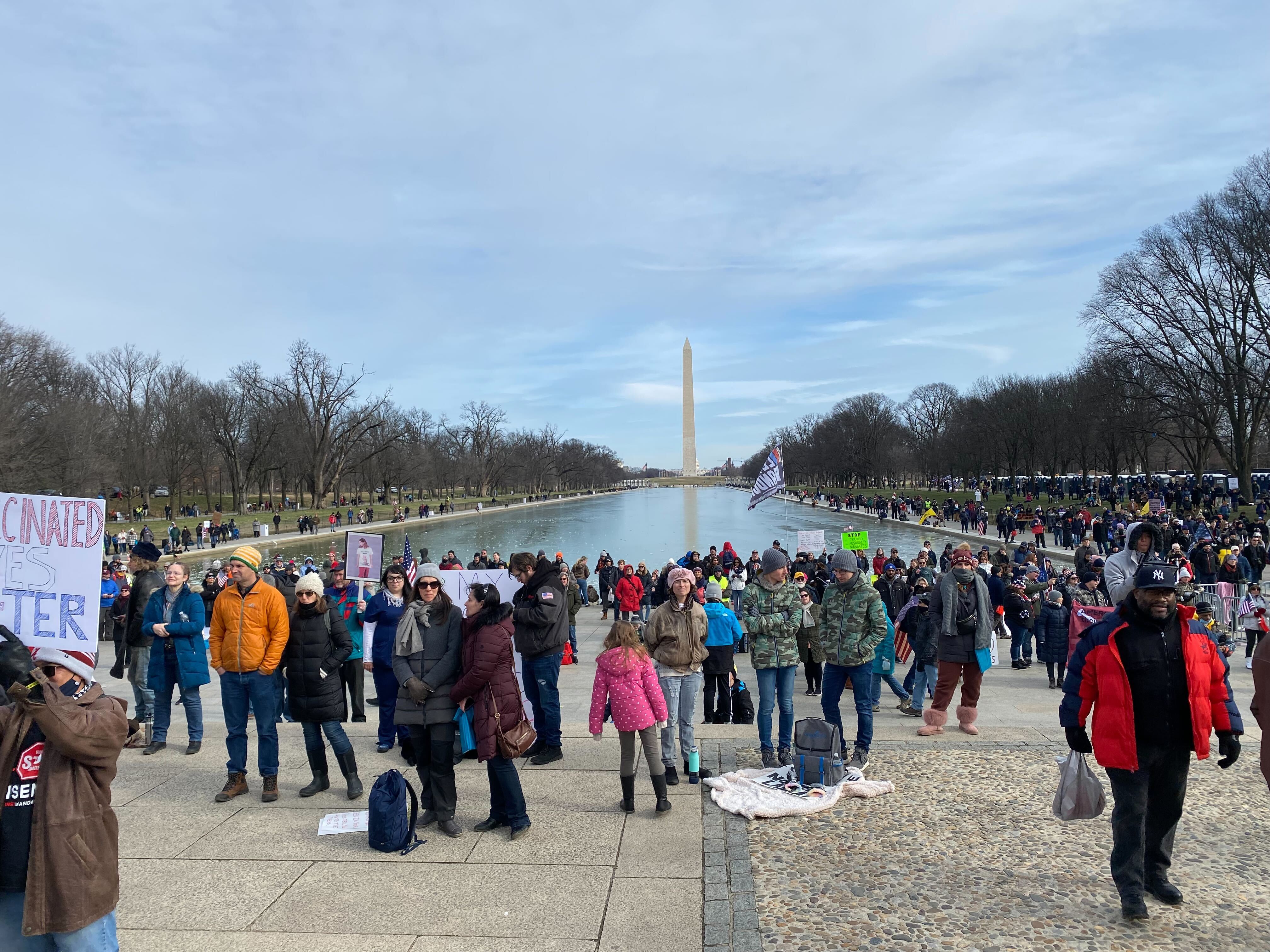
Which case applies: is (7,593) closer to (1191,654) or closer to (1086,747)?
(1086,747)

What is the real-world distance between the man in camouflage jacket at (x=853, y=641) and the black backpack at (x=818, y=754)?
0.34 m

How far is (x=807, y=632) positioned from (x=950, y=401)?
116 meters

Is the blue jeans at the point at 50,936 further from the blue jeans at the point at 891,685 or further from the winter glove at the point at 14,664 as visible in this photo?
the blue jeans at the point at 891,685

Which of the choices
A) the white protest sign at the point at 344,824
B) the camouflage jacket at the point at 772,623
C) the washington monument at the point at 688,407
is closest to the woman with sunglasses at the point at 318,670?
the white protest sign at the point at 344,824

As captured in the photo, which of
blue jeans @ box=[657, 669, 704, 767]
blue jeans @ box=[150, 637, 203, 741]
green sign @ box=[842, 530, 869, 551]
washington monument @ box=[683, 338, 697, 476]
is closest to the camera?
blue jeans @ box=[657, 669, 704, 767]

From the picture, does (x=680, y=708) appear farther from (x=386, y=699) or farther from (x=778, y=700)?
(x=386, y=699)

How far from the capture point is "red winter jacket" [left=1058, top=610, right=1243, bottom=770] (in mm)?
4199

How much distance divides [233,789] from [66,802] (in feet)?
12.2

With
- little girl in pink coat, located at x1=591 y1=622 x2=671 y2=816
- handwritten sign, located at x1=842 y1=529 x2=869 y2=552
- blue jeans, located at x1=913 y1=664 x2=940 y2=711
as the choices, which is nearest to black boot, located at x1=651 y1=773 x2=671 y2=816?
little girl in pink coat, located at x1=591 y1=622 x2=671 y2=816

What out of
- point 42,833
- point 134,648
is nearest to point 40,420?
point 134,648

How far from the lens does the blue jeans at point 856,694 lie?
6.75 meters

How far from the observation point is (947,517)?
180 ft

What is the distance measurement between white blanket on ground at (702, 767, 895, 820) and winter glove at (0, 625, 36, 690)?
14.7 feet

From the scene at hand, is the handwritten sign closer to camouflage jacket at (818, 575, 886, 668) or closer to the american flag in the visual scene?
the american flag
